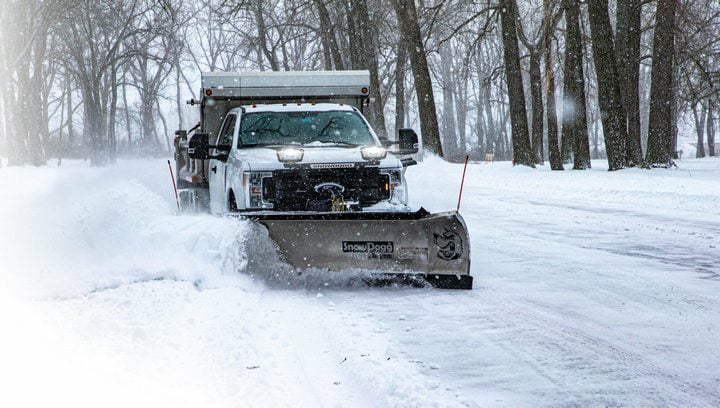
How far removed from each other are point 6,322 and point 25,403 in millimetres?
2020

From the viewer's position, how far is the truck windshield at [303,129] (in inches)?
392

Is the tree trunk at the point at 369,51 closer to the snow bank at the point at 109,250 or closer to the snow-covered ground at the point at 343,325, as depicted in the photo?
the snow bank at the point at 109,250

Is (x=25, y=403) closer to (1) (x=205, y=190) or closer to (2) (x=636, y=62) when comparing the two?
(1) (x=205, y=190)

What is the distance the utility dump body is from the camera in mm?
7469

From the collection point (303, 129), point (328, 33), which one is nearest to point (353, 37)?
point (328, 33)

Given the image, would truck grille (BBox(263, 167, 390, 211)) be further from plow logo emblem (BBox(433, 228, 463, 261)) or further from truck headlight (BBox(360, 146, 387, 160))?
plow logo emblem (BBox(433, 228, 463, 261))

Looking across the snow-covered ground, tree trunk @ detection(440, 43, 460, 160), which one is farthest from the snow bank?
tree trunk @ detection(440, 43, 460, 160)

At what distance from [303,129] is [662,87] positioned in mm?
19582

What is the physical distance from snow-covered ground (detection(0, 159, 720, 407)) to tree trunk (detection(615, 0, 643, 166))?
1714 cm

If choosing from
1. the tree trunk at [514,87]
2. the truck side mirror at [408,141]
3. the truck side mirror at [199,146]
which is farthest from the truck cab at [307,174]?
the tree trunk at [514,87]

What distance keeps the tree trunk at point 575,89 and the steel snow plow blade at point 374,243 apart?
18.8 meters

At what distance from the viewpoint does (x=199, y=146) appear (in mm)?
9859

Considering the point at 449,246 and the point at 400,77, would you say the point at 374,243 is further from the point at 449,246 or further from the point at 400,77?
the point at 400,77

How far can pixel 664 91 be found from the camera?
2638 centimetres
